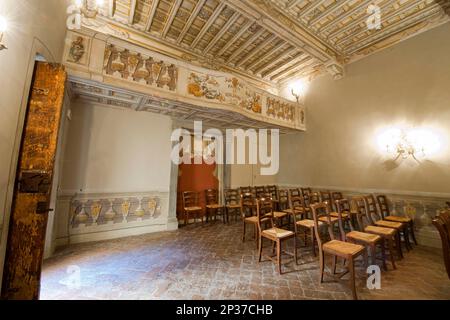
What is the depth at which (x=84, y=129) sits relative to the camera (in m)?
4.36

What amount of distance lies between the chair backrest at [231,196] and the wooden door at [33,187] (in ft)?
15.6

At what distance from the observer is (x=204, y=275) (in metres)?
2.82

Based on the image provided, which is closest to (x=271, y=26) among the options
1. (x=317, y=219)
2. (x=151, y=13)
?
(x=151, y=13)

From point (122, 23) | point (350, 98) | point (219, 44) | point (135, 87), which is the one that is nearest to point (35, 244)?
point (135, 87)

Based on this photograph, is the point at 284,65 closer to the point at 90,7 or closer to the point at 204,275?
the point at 90,7

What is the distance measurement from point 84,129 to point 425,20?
859 centimetres

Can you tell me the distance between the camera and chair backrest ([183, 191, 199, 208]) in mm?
5675

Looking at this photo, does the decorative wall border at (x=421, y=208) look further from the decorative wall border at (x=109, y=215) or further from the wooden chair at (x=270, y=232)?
the decorative wall border at (x=109, y=215)

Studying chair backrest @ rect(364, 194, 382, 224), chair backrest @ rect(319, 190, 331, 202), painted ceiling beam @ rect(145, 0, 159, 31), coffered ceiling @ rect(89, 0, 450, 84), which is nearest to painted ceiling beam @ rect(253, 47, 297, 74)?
coffered ceiling @ rect(89, 0, 450, 84)

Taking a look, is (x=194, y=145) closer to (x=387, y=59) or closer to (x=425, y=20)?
(x=387, y=59)

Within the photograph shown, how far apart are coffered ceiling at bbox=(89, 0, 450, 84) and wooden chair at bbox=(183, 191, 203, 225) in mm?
4434

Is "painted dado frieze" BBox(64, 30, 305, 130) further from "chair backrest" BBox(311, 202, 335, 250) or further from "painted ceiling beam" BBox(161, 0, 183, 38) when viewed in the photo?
Result: "chair backrest" BBox(311, 202, 335, 250)

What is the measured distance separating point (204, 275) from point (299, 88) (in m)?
7.19

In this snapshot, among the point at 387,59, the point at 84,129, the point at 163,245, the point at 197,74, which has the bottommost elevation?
the point at 163,245
